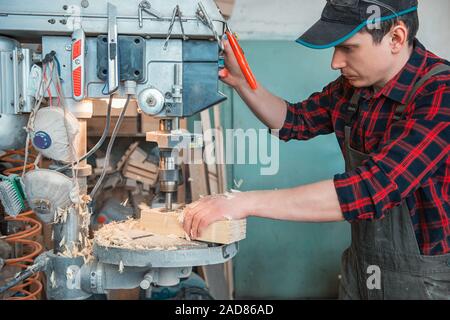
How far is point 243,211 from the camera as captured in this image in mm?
1116

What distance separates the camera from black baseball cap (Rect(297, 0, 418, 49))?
3.96 feet

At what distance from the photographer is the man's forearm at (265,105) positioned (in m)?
1.62

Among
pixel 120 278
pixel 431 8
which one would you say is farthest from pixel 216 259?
pixel 431 8

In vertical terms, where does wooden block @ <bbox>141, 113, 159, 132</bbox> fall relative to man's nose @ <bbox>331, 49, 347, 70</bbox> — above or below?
below

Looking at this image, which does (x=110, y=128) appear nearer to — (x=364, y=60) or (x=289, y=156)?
(x=289, y=156)

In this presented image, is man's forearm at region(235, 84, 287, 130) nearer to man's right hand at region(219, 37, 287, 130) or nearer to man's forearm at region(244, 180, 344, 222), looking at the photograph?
man's right hand at region(219, 37, 287, 130)

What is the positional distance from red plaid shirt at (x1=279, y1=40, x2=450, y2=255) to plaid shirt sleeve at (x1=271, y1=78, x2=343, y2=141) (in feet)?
0.13

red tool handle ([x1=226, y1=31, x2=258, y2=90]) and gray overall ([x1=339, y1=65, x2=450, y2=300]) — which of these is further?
gray overall ([x1=339, y1=65, x2=450, y2=300])

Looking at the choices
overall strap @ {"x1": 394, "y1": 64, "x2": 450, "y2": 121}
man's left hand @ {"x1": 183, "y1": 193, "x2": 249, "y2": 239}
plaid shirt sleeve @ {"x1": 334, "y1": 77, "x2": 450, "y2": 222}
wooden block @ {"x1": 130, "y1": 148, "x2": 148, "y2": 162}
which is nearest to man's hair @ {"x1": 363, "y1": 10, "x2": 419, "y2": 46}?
overall strap @ {"x1": 394, "y1": 64, "x2": 450, "y2": 121}

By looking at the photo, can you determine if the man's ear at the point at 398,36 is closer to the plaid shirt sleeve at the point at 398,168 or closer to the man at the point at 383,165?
the man at the point at 383,165

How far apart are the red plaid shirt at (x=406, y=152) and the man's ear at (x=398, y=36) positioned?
0.23 ft

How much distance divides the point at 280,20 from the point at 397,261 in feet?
5.78

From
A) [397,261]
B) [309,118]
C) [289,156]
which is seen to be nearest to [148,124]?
[289,156]

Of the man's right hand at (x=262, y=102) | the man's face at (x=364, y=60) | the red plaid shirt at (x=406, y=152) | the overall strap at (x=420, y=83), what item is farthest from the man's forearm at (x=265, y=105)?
the overall strap at (x=420, y=83)
